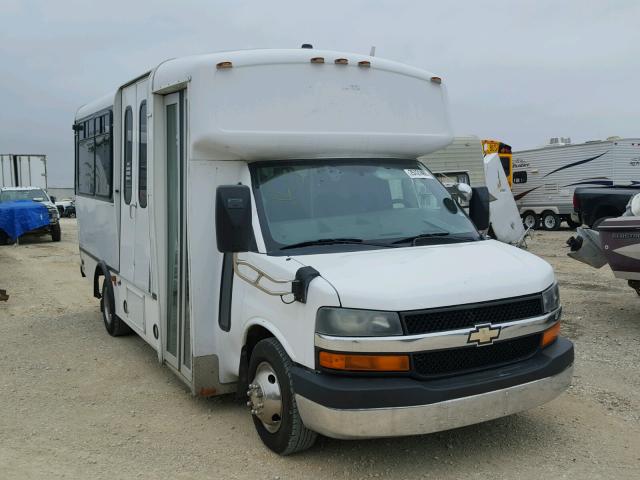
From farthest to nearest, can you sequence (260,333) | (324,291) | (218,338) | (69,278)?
(69,278) < (218,338) < (260,333) < (324,291)

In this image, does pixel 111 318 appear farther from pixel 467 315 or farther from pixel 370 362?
pixel 467 315

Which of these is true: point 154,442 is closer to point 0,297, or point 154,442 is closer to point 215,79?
point 215,79

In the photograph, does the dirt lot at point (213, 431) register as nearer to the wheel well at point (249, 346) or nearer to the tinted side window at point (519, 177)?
the wheel well at point (249, 346)

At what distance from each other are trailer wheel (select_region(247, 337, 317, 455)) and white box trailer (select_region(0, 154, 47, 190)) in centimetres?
2591

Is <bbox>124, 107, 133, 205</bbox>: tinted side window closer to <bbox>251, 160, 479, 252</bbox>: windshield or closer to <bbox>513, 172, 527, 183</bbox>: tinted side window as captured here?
<bbox>251, 160, 479, 252</bbox>: windshield

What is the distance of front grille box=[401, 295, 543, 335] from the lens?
3561 mm

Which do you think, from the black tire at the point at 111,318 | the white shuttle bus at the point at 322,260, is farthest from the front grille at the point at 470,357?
the black tire at the point at 111,318

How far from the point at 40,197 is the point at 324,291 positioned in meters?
20.6

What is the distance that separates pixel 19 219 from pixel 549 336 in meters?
18.4

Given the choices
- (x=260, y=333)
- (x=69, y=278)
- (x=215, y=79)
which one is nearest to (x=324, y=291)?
(x=260, y=333)

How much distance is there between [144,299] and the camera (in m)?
5.86

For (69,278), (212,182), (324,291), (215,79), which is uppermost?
(215,79)

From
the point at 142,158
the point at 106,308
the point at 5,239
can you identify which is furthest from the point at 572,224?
the point at 142,158

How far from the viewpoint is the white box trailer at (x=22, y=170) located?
2692 centimetres
